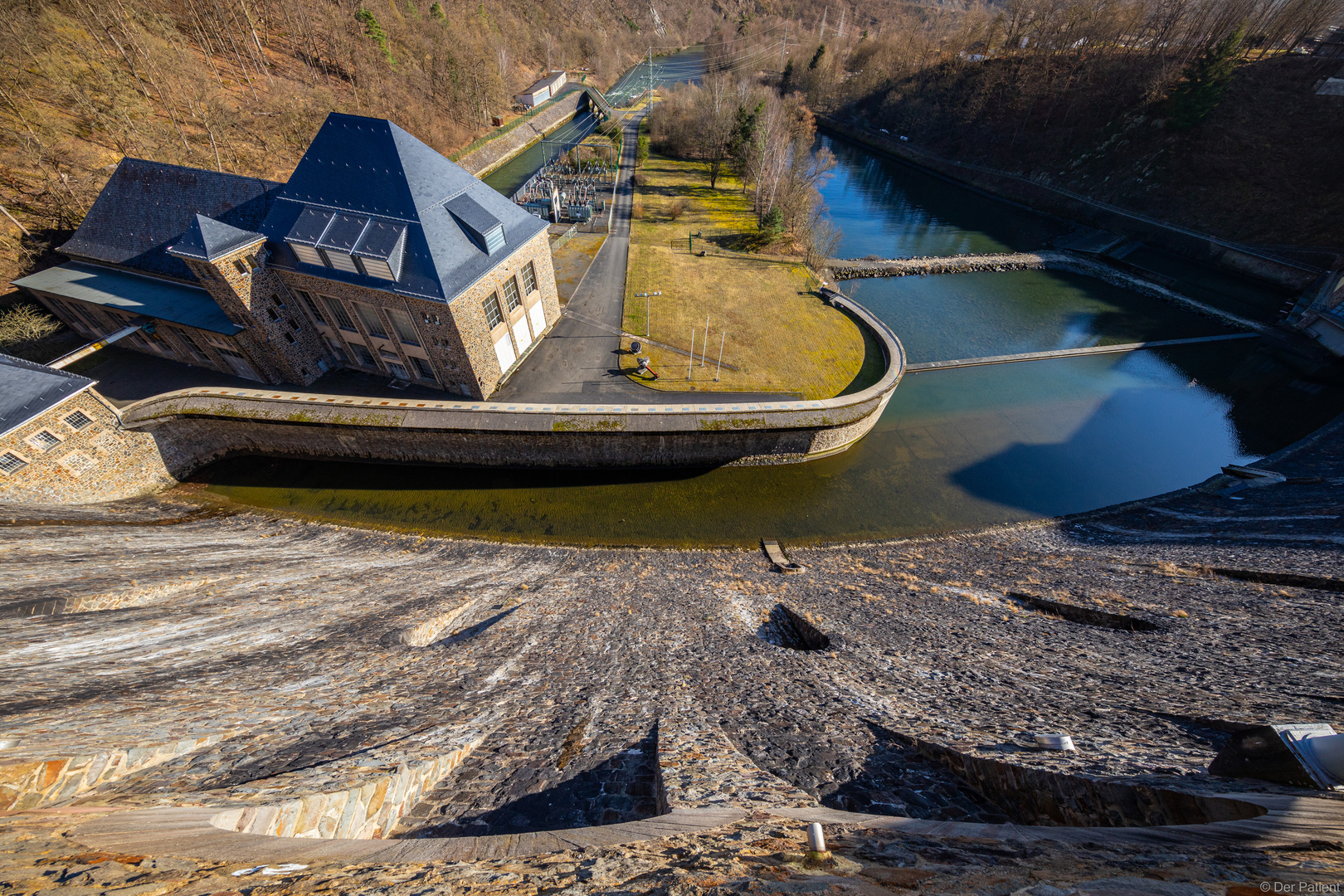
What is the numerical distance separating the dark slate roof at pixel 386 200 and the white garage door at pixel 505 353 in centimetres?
336

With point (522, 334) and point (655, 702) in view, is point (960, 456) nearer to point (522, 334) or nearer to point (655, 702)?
point (655, 702)

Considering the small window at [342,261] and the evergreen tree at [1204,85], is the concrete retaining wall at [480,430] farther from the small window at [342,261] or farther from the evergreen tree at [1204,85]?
the evergreen tree at [1204,85]

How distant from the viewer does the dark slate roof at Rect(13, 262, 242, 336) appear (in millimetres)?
20406

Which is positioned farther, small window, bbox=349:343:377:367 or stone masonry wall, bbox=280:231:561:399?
small window, bbox=349:343:377:367

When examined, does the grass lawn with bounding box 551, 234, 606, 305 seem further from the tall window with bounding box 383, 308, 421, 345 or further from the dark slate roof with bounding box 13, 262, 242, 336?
the dark slate roof with bounding box 13, 262, 242, 336

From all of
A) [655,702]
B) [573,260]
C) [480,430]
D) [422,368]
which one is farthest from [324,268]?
[655,702]

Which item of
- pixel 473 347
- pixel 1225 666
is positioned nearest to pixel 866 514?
pixel 1225 666

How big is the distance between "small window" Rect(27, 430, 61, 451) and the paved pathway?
1346 cm

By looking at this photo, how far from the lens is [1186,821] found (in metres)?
3.80

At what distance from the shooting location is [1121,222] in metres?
42.3

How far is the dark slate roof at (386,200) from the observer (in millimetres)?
18062

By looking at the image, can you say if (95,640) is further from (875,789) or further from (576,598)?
(875,789)

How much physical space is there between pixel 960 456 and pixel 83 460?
1316 inches

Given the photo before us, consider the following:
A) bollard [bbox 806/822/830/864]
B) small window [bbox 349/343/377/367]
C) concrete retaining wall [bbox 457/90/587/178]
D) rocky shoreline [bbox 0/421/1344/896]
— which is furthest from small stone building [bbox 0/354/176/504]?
concrete retaining wall [bbox 457/90/587/178]
